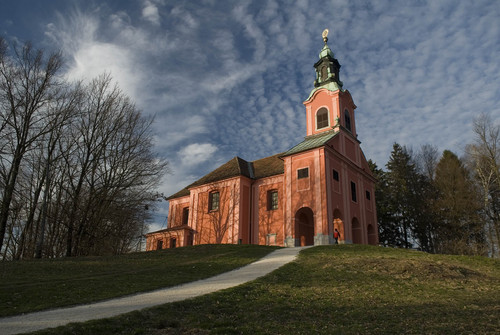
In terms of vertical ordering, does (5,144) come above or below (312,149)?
below

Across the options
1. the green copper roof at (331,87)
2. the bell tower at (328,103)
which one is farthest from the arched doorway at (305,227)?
the green copper roof at (331,87)

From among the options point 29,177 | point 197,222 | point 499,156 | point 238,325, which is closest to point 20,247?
point 29,177

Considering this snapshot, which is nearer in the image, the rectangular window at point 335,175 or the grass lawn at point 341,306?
the grass lawn at point 341,306

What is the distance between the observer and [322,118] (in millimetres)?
29734

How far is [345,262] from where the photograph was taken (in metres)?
14.1

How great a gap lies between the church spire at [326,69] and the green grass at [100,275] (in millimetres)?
17206

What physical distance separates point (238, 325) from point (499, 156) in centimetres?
2852

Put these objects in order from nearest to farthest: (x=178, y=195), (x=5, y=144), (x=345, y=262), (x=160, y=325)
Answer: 1. (x=160, y=325)
2. (x=345, y=262)
3. (x=5, y=144)
4. (x=178, y=195)

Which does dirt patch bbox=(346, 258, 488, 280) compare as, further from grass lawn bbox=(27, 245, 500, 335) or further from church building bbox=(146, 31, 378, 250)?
church building bbox=(146, 31, 378, 250)

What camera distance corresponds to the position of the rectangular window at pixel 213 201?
29.7 metres

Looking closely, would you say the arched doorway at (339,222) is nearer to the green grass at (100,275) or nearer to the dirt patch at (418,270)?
the green grass at (100,275)

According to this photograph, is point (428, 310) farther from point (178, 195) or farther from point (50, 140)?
point (178, 195)

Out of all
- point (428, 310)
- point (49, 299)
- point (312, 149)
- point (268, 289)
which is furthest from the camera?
point (312, 149)

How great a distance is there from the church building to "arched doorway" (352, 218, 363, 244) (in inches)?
2.9
